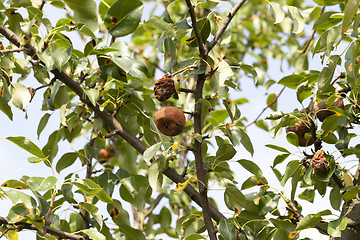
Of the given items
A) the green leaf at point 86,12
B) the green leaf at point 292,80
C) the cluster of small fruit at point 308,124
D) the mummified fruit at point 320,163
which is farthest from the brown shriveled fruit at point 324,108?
the green leaf at point 86,12

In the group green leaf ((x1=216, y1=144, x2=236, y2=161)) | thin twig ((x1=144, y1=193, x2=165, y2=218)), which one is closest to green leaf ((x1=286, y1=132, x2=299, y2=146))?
green leaf ((x1=216, y1=144, x2=236, y2=161))

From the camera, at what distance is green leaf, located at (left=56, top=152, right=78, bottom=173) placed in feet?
5.43

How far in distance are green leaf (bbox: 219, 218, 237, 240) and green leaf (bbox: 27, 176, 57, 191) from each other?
0.46 m

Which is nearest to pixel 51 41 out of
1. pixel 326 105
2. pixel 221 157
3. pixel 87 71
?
pixel 87 71

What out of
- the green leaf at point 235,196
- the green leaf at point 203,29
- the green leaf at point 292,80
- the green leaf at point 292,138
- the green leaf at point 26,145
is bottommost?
the green leaf at point 235,196

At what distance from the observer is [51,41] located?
1.43m

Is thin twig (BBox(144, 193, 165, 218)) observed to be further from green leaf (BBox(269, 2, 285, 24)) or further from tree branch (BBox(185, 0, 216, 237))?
green leaf (BBox(269, 2, 285, 24))

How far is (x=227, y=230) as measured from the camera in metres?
1.26

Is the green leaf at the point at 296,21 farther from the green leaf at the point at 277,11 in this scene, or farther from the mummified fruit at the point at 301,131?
the mummified fruit at the point at 301,131

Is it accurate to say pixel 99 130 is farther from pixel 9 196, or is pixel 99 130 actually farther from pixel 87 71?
pixel 9 196

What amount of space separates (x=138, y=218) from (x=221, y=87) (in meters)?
1.34

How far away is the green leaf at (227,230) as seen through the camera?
4.09ft


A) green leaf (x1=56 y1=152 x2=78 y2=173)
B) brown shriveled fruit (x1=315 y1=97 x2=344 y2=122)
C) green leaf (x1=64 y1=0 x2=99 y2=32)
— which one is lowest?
brown shriveled fruit (x1=315 y1=97 x2=344 y2=122)

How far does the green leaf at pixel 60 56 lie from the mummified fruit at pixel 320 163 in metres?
0.71
